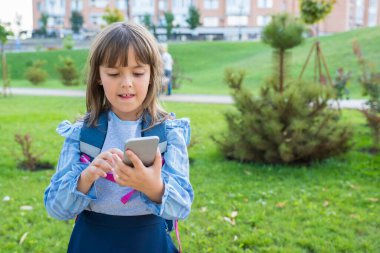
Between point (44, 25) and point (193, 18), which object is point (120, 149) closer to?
point (193, 18)

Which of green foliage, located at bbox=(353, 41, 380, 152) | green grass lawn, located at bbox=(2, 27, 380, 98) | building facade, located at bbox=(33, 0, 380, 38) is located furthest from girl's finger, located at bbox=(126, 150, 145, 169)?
building facade, located at bbox=(33, 0, 380, 38)

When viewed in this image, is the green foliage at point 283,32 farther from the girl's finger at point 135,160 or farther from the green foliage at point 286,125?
the girl's finger at point 135,160

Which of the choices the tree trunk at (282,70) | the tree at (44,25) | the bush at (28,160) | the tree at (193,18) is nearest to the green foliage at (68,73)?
the bush at (28,160)

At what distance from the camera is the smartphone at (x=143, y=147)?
130cm

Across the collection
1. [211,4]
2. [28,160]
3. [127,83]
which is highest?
[211,4]

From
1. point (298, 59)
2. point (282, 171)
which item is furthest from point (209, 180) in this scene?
point (298, 59)

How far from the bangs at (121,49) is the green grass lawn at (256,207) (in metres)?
0.71

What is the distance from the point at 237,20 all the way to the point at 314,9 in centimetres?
4754

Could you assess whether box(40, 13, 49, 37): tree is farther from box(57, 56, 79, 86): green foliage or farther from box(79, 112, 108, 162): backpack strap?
box(79, 112, 108, 162): backpack strap

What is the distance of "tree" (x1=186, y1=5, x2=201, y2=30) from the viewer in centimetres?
5022

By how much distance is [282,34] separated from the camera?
5191 millimetres

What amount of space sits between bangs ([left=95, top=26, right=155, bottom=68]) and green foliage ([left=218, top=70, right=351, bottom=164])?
402cm

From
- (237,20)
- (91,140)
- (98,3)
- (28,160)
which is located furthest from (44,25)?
(91,140)

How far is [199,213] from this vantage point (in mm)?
4164
